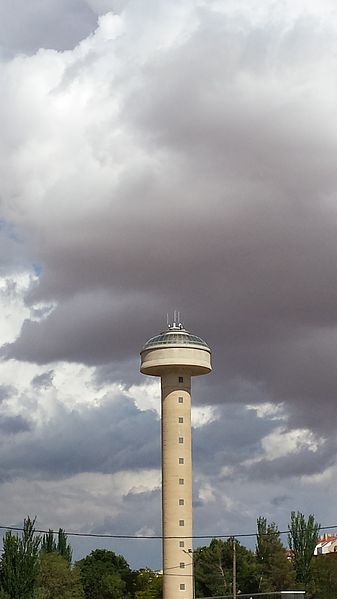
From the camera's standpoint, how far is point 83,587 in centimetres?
14138

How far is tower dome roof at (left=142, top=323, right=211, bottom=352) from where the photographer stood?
118 metres

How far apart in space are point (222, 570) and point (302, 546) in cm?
1152

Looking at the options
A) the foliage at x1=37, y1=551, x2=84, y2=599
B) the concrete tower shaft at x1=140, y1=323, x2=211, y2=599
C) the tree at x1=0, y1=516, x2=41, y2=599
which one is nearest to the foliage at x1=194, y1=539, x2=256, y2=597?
the concrete tower shaft at x1=140, y1=323, x2=211, y2=599

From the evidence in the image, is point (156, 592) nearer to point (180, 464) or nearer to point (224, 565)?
point (224, 565)

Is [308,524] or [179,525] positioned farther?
[308,524]

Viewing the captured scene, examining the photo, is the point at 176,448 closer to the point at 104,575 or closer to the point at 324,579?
the point at 324,579

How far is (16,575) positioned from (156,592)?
168 feet

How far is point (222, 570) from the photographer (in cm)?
A: 13238

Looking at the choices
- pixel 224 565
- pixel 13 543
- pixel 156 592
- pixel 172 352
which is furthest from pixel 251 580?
pixel 13 543

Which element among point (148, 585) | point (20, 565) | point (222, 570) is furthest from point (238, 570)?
point (20, 565)

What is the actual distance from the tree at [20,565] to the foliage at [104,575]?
152 ft

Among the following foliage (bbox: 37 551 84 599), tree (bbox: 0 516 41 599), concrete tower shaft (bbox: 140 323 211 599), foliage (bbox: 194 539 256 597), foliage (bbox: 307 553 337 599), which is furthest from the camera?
foliage (bbox: 194 539 256 597)

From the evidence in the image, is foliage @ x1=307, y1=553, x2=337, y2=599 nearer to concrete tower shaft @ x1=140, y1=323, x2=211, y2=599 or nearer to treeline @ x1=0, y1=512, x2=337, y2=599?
treeline @ x1=0, y1=512, x2=337, y2=599

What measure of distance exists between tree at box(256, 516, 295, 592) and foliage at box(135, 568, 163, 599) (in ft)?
58.2
